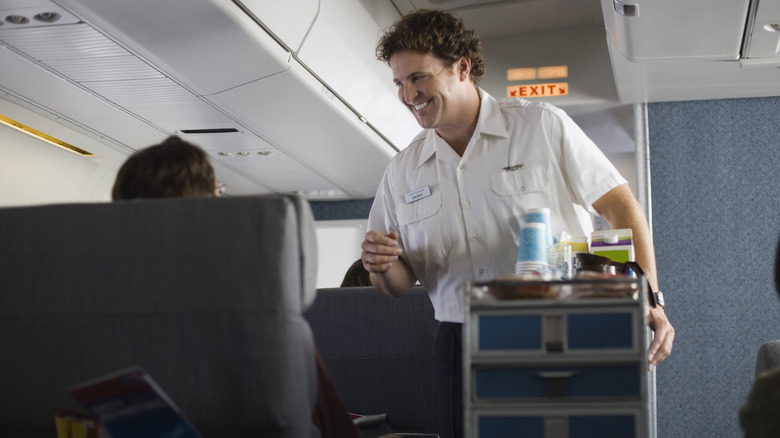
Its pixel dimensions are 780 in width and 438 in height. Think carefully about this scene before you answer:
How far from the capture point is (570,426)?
167 centimetres

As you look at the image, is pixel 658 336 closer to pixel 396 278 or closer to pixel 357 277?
pixel 396 278

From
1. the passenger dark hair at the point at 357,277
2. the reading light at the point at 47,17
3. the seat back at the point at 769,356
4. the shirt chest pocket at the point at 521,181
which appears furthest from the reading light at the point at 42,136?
the seat back at the point at 769,356

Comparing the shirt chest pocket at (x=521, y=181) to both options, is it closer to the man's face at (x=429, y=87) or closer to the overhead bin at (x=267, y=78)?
the man's face at (x=429, y=87)

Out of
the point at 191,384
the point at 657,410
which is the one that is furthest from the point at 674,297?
the point at 191,384

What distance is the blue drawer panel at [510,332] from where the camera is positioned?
1683mm

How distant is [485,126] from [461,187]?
21 cm

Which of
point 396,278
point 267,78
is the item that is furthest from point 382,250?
point 267,78

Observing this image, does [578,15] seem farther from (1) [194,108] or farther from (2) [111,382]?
(2) [111,382]

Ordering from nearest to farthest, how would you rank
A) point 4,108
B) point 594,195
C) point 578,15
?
1. point 594,195
2. point 4,108
3. point 578,15

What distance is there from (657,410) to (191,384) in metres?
4.61

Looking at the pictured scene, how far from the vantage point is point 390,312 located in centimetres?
359

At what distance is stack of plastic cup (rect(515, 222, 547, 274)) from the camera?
208 cm

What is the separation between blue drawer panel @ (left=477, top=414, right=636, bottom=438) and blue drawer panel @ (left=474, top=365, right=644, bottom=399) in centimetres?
4

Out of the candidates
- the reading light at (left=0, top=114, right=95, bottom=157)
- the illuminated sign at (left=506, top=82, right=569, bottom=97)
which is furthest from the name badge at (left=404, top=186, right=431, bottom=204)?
the illuminated sign at (left=506, top=82, right=569, bottom=97)
